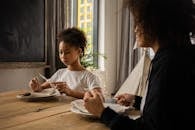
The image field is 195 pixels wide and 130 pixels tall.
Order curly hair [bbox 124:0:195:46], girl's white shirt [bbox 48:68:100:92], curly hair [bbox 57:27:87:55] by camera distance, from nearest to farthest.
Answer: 1. curly hair [bbox 124:0:195:46]
2. girl's white shirt [bbox 48:68:100:92]
3. curly hair [bbox 57:27:87:55]

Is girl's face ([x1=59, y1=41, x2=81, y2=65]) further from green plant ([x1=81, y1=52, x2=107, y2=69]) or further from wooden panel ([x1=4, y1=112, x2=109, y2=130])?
green plant ([x1=81, y1=52, x2=107, y2=69])

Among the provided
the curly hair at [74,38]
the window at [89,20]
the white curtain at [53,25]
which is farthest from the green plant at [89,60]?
the curly hair at [74,38]

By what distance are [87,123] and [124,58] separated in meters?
3.36

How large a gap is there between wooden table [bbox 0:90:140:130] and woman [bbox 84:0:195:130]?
0.28 ft

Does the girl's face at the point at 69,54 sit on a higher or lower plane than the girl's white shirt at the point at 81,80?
higher

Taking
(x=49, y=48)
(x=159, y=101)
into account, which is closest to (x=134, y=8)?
(x=159, y=101)

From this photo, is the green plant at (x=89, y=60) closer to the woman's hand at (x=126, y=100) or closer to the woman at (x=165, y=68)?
the woman's hand at (x=126, y=100)

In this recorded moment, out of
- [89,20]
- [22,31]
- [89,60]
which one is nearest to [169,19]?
[22,31]

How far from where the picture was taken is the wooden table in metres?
0.96

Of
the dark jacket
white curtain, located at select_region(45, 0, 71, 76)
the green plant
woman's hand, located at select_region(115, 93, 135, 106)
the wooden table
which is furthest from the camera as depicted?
the green plant

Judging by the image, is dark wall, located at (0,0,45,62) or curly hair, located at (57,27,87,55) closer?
curly hair, located at (57,27,87,55)

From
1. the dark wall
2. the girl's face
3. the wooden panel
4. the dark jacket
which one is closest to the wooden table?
the wooden panel

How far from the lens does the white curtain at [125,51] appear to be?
4254mm

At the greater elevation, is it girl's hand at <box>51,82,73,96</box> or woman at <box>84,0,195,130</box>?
woman at <box>84,0,195,130</box>
